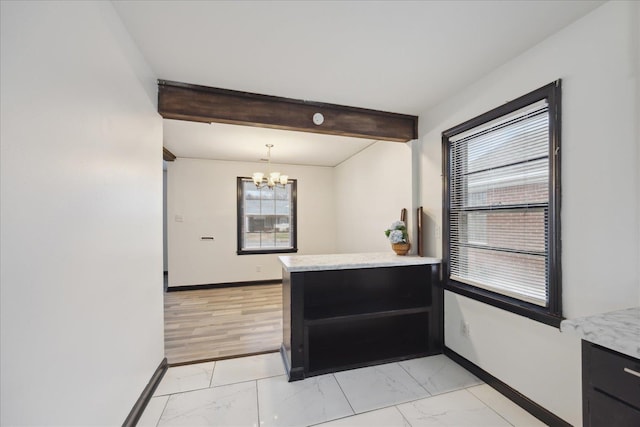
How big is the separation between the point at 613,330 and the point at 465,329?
1.47 metres

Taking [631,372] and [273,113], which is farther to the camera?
[273,113]

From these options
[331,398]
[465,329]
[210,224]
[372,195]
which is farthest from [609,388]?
[210,224]

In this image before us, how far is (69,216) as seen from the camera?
1.07 m

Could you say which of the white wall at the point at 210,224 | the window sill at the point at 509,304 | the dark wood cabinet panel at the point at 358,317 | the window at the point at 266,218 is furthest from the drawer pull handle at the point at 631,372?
the window at the point at 266,218

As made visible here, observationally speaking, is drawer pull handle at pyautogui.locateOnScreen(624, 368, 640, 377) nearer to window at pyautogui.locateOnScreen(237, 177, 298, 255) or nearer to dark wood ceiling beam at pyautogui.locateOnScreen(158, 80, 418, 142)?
dark wood ceiling beam at pyautogui.locateOnScreen(158, 80, 418, 142)

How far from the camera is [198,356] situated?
2541 mm

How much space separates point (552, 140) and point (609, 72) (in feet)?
1.29

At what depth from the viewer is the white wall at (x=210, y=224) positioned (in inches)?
194

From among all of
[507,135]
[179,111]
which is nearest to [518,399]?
[507,135]

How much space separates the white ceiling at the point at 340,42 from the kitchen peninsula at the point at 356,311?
1569mm

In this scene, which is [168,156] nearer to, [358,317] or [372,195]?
[372,195]

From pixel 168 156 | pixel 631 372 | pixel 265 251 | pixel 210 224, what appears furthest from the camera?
pixel 265 251

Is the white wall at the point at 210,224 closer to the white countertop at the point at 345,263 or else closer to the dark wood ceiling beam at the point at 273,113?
the white countertop at the point at 345,263

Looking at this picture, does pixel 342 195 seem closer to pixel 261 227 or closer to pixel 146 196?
pixel 261 227
